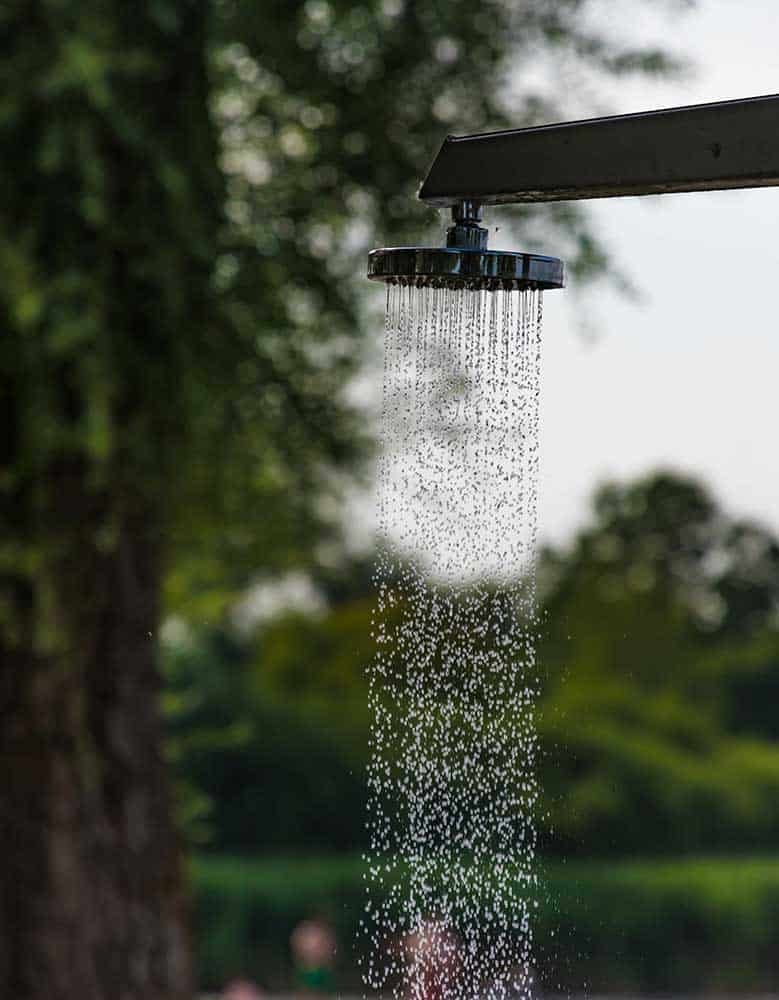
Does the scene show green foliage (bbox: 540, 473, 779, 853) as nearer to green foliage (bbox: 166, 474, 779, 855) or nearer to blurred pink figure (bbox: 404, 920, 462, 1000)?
green foliage (bbox: 166, 474, 779, 855)

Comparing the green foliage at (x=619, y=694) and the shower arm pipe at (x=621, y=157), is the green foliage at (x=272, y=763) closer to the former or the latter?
the green foliage at (x=619, y=694)

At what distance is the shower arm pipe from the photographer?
0.58 m

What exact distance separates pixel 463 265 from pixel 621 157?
12 cm

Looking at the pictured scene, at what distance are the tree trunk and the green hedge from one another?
1302 mm

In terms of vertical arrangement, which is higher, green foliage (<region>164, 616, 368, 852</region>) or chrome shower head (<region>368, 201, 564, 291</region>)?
chrome shower head (<region>368, 201, 564, 291</region>)

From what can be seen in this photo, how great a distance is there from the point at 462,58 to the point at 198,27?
407 millimetres

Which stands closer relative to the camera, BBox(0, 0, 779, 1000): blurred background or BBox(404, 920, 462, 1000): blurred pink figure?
BBox(404, 920, 462, 1000): blurred pink figure

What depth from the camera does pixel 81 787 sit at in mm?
2174

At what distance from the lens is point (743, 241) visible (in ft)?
11.9

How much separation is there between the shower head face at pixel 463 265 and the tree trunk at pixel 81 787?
1.47m

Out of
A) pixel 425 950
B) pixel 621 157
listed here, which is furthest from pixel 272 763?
pixel 621 157

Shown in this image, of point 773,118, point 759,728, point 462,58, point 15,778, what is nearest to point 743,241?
point 759,728

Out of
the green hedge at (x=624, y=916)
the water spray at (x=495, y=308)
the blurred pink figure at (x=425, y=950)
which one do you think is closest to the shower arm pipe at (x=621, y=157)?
the water spray at (x=495, y=308)

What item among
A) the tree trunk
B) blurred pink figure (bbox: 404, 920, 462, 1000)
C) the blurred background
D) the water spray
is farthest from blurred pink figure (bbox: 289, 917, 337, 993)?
the water spray
